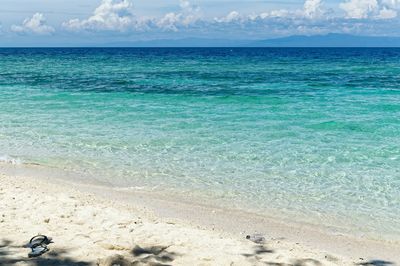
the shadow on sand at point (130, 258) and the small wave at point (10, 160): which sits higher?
the shadow on sand at point (130, 258)

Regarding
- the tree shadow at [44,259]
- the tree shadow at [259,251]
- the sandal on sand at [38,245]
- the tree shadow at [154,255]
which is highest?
the sandal on sand at [38,245]

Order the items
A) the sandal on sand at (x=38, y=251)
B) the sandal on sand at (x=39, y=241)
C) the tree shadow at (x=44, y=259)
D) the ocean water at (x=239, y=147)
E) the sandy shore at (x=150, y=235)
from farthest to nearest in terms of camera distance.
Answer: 1. the ocean water at (x=239, y=147)
2. the sandal on sand at (x=39, y=241)
3. the sandy shore at (x=150, y=235)
4. the sandal on sand at (x=38, y=251)
5. the tree shadow at (x=44, y=259)

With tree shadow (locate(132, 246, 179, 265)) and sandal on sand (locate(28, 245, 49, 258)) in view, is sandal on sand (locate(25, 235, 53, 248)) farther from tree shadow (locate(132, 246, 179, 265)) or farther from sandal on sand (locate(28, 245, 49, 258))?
tree shadow (locate(132, 246, 179, 265))

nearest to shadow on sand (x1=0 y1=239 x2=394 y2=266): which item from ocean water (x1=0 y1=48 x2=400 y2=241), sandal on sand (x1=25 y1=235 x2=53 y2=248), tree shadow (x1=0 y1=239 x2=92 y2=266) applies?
tree shadow (x1=0 y1=239 x2=92 y2=266)

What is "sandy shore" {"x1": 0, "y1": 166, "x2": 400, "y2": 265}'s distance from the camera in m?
6.60

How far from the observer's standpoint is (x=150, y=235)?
748cm

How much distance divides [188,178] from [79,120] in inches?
360

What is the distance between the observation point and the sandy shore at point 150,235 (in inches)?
260

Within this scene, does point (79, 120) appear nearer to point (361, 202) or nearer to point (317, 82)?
point (361, 202)

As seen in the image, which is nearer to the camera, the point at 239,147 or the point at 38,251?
the point at 38,251

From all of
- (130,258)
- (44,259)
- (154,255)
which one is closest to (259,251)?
(154,255)

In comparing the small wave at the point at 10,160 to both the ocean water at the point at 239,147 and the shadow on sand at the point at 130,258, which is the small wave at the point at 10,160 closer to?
the ocean water at the point at 239,147

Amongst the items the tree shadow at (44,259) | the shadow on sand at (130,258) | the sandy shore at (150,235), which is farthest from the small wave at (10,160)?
the tree shadow at (44,259)

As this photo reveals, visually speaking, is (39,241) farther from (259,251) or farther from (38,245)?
(259,251)
